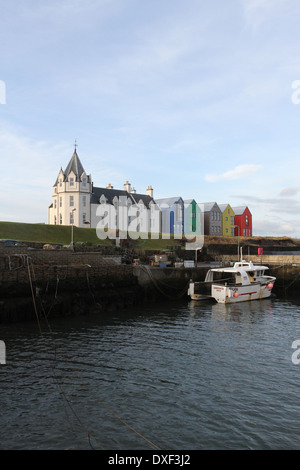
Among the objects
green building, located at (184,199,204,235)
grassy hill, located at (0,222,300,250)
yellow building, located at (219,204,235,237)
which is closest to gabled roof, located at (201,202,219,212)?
green building, located at (184,199,204,235)

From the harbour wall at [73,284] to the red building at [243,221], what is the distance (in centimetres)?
5200

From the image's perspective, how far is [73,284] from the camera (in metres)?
28.4

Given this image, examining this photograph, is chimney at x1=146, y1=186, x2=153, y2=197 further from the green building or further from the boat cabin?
the boat cabin

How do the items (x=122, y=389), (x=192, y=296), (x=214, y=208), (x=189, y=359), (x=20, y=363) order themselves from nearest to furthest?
1. (x=122, y=389)
2. (x=20, y=363)
3. (x=189, y=359)
4. (x=192, y=296)
5. (x=214, y=208)

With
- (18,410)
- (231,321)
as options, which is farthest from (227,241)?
(18,410)

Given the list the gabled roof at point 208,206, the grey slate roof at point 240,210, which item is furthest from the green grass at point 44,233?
the grey slate roof at point 240,210

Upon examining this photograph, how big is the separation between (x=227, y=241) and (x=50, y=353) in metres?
58.5

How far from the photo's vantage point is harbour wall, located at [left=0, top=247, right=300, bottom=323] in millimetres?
24722

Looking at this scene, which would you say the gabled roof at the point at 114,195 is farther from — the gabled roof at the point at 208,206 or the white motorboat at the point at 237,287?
the white motorboat at the point at 237,287

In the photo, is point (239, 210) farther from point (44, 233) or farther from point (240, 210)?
point (44, 233)

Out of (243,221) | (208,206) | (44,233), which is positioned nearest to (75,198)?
(44,233)

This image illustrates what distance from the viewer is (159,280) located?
35.4 m

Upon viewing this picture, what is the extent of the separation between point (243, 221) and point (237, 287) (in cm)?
5731
